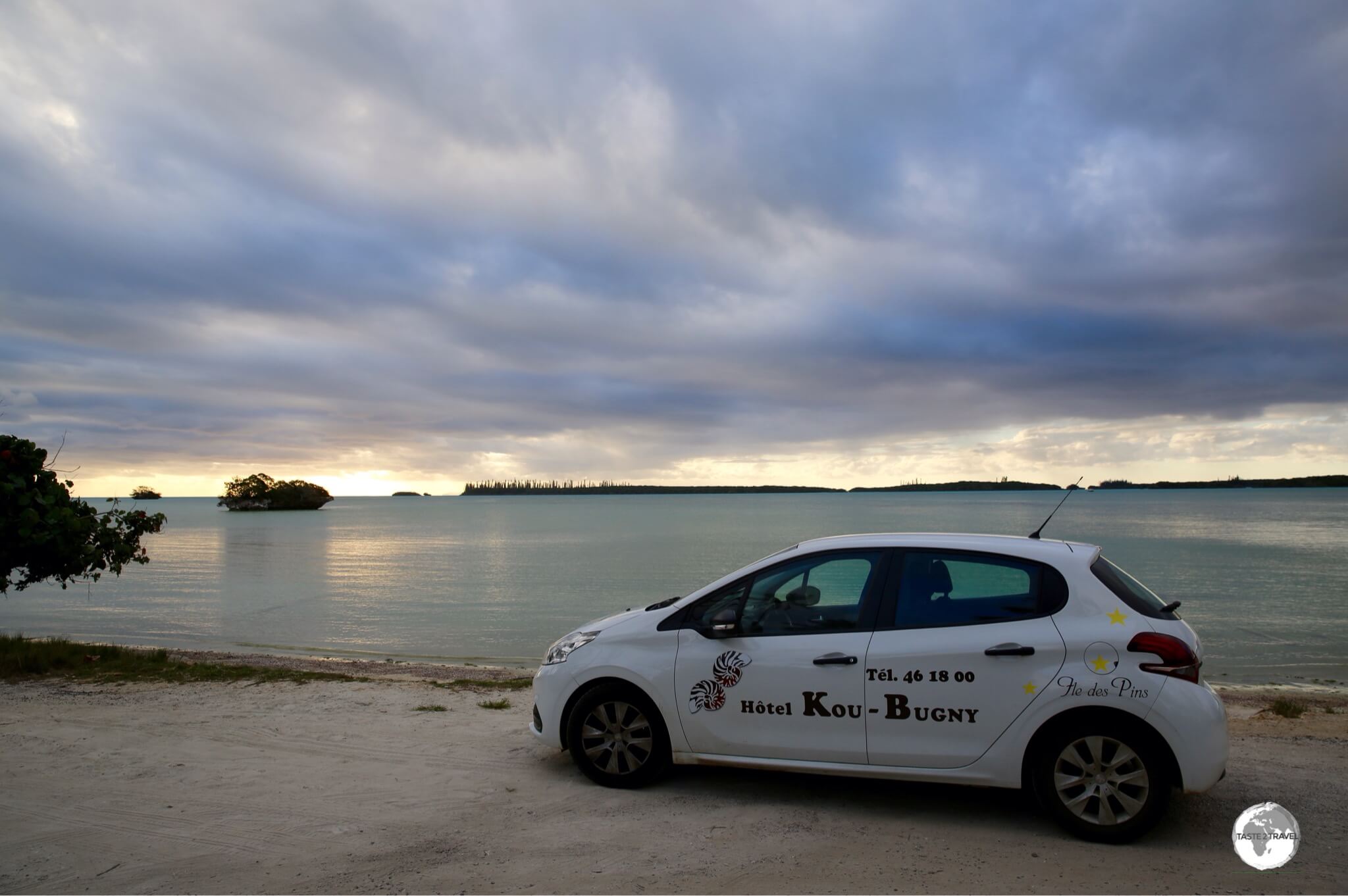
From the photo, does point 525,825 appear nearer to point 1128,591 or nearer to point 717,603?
point 717,603

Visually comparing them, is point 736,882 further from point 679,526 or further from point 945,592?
point 679,526

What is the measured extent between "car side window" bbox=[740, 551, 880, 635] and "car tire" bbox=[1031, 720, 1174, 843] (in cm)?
139

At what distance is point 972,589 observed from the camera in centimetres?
526

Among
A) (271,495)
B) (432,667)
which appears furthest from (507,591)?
(271,495)

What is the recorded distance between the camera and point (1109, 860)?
4.54m

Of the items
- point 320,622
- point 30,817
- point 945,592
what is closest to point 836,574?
point 945,592

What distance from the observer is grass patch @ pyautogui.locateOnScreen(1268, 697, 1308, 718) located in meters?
8.76

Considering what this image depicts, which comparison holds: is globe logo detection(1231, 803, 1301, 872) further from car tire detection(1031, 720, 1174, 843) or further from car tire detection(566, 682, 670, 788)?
car tire detection(566, 682, 670, 788)

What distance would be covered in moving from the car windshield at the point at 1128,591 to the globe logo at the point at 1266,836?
1.31 meters

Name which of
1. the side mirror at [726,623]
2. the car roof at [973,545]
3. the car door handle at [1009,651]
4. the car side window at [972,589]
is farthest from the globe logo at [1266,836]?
the side mirror at [726,623]

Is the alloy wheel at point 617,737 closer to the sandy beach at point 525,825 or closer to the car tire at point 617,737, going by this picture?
the car tire at point 617,737

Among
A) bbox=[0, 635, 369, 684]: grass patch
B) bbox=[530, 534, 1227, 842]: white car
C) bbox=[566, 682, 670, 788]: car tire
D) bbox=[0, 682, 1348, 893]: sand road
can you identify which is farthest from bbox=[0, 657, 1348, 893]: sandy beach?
bbox=[0, 635, 369, 684]: grass patch

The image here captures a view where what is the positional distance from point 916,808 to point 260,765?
16.0 feet

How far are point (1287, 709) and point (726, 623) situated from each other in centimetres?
720
